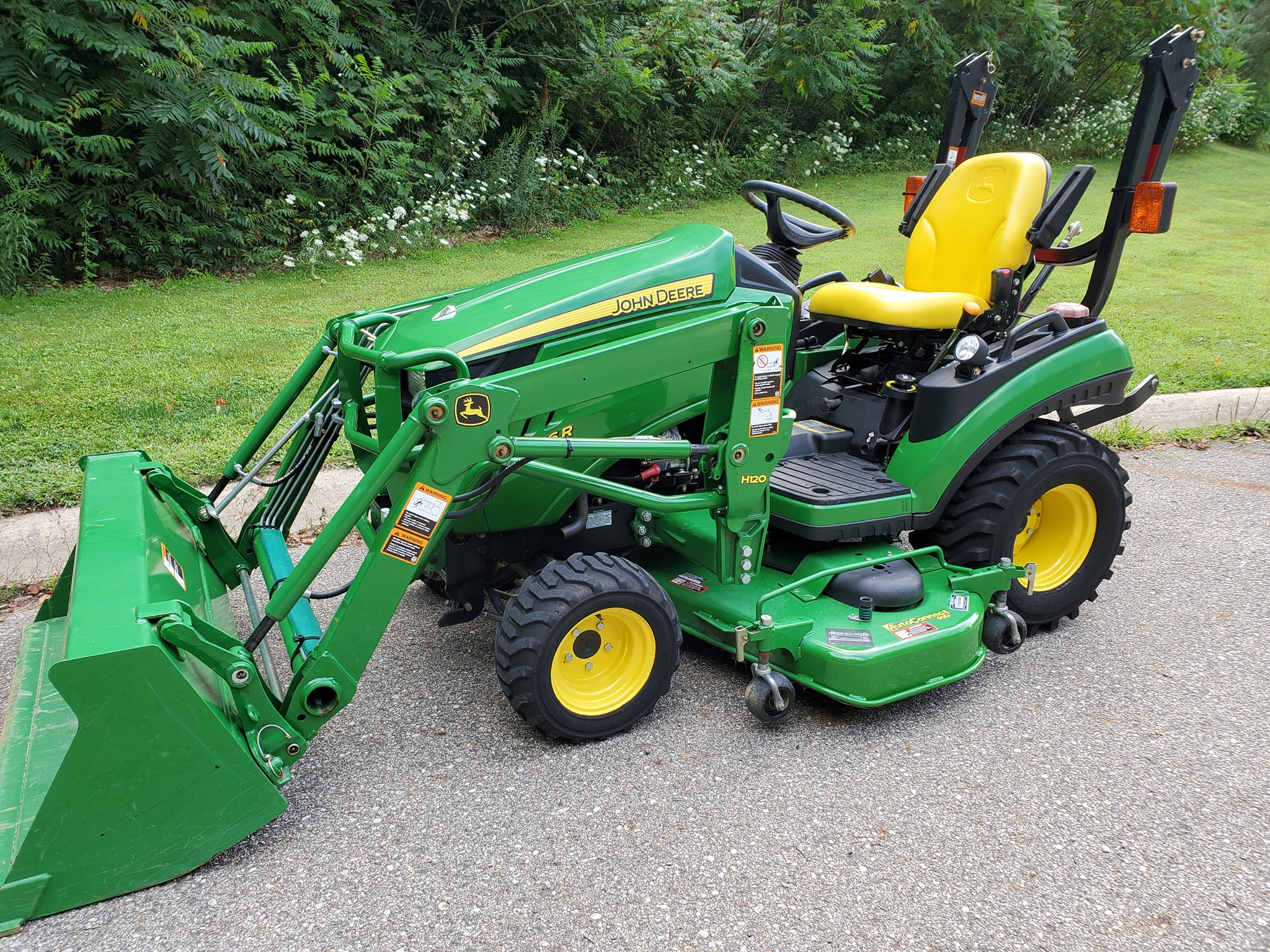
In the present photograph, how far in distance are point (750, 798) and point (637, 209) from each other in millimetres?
9791

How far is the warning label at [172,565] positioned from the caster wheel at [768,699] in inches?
64.0

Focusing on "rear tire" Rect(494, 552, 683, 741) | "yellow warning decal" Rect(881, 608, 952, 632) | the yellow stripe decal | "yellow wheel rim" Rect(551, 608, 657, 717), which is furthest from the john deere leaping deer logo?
"yellow warning decal" Rect(881, 608, 952, 632)

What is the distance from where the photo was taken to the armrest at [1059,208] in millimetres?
3586

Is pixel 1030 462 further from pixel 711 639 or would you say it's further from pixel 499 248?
pixel 499 248

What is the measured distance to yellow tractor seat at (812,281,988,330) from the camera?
11.6 feet

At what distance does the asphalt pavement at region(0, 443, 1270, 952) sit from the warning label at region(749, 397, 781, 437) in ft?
2.81

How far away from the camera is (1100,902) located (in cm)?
234

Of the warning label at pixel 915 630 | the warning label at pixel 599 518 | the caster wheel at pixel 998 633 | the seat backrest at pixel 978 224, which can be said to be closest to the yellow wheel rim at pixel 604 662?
the warning label at pixel 599 518

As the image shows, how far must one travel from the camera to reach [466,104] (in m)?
10.1

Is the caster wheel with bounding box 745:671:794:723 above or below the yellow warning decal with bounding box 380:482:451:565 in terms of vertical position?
below

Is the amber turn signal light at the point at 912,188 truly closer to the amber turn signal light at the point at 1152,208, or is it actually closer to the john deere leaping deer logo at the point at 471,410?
the amber turn signal light at the point at 1152,208

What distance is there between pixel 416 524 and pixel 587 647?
2.12 ft

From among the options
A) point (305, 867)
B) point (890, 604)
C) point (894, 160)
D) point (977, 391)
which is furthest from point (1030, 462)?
point (894, 160)

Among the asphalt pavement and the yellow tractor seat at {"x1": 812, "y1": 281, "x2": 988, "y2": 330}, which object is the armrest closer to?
the yellow tractor seat at {"x1": 812, "y1": 281, "x2": 988, "y2": 330}
